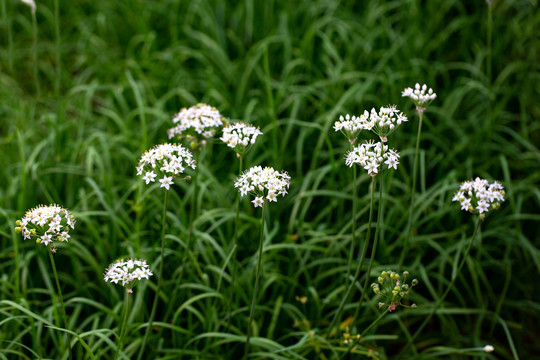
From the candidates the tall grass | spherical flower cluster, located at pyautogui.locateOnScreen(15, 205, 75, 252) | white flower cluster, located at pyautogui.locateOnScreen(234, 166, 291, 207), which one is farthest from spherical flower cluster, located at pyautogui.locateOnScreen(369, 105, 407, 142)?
spherical flower cluster, located at pyautogui.locateOnScreen(15, 205, 75, 252)

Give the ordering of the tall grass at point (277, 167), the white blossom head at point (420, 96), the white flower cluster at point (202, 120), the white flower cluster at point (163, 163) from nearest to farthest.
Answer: the white flower cluster at point (163, 163), the white blossom head at point (420, 96), the white flower cluster at point (202, 120), the tall grass at point (277, 167)

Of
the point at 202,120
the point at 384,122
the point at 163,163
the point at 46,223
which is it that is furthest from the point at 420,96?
the point at 46,223

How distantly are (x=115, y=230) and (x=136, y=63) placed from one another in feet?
5.77

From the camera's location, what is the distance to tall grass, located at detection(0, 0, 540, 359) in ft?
9.15

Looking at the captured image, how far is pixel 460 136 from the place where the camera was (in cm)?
374

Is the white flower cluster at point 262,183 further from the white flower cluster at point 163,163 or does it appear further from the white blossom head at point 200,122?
the white blossom head at point 200,122

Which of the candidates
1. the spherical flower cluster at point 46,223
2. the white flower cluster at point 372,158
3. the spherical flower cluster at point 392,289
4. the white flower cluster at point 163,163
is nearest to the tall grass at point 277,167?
the spherical flower cluster at point 392,289

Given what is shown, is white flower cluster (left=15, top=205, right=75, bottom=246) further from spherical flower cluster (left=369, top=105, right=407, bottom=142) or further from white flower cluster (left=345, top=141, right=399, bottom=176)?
spherical flower cluster (left=369, top=105, right=407, bottom=142)

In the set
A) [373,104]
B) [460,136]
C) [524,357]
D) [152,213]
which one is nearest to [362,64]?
[373,104]

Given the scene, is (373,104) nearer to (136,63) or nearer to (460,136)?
(460,136)

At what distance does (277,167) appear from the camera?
3305mm

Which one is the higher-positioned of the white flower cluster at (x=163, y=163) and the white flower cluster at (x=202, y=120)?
the white flower cluster at (x=202, y=120)

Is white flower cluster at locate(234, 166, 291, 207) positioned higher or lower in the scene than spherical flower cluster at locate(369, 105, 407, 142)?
lower

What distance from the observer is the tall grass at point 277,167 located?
2789 millimetres
